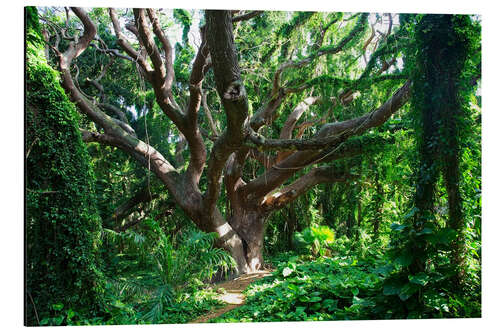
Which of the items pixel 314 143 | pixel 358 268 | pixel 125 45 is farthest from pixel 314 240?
pixel 125 45

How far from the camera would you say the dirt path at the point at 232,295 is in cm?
331

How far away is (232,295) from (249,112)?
259cm

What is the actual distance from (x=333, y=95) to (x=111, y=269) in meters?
4.43

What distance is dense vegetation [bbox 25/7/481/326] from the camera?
9.50ft

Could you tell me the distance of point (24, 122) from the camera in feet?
9.51

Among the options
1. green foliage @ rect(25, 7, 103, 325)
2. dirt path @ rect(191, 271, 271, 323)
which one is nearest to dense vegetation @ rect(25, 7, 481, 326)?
green foliage @ rect(25, 7, 103, 325)

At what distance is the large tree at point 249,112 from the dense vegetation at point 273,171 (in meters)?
0.03

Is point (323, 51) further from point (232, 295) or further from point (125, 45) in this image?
point (232, 295)

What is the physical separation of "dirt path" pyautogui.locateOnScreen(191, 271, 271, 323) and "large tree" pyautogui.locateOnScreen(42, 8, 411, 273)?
0.36 meters

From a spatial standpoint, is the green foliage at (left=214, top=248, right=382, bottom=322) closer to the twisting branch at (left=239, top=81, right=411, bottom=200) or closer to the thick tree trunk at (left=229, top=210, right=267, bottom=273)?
the twisting branch at (left=239, top=81, right=411, bottom=200)

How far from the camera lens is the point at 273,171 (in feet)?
17.2
